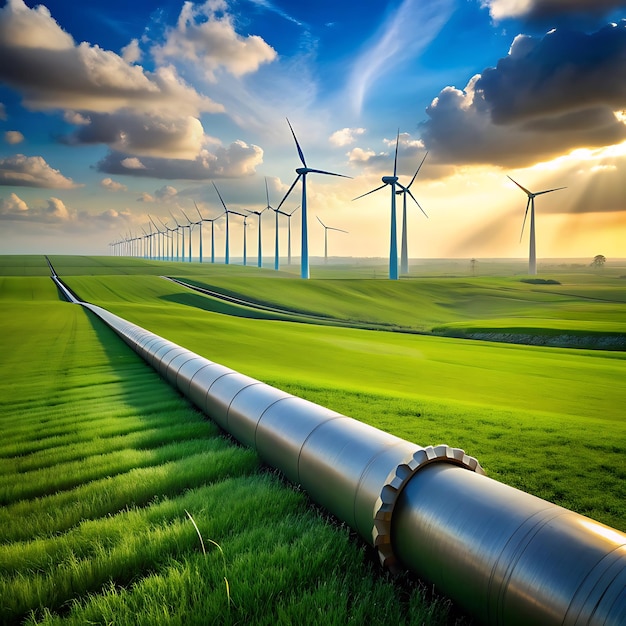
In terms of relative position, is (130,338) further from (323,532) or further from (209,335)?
(323,532)

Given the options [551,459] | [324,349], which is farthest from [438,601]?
[324,349]

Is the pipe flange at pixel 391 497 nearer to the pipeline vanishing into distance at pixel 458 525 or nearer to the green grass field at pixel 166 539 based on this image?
the pipeline vanishing into distance at pixel 458 525

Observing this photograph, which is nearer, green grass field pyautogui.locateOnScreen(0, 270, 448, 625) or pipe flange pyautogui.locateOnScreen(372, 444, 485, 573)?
green grass field pyautogui.locateOnScreen(0, 270, 448, 625)

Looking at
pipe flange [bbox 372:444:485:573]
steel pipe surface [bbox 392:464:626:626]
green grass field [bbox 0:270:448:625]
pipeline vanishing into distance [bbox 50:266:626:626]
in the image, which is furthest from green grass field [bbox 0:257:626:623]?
steel pipe surface [bbox 392:464:626:626]

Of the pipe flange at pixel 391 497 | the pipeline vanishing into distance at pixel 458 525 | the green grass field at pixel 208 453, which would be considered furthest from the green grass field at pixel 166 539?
the pipeline vanishing into distance at pixel 458 525

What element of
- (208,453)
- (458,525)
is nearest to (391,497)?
(458,525)

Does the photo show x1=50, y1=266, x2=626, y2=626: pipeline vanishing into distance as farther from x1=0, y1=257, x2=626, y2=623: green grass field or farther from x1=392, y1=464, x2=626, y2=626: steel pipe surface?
x1=0, y1=257, x2=626, y2=623: green grass field

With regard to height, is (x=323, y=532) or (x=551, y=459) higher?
(x=323, y=532)

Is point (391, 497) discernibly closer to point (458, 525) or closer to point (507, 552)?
point (458, 525)
